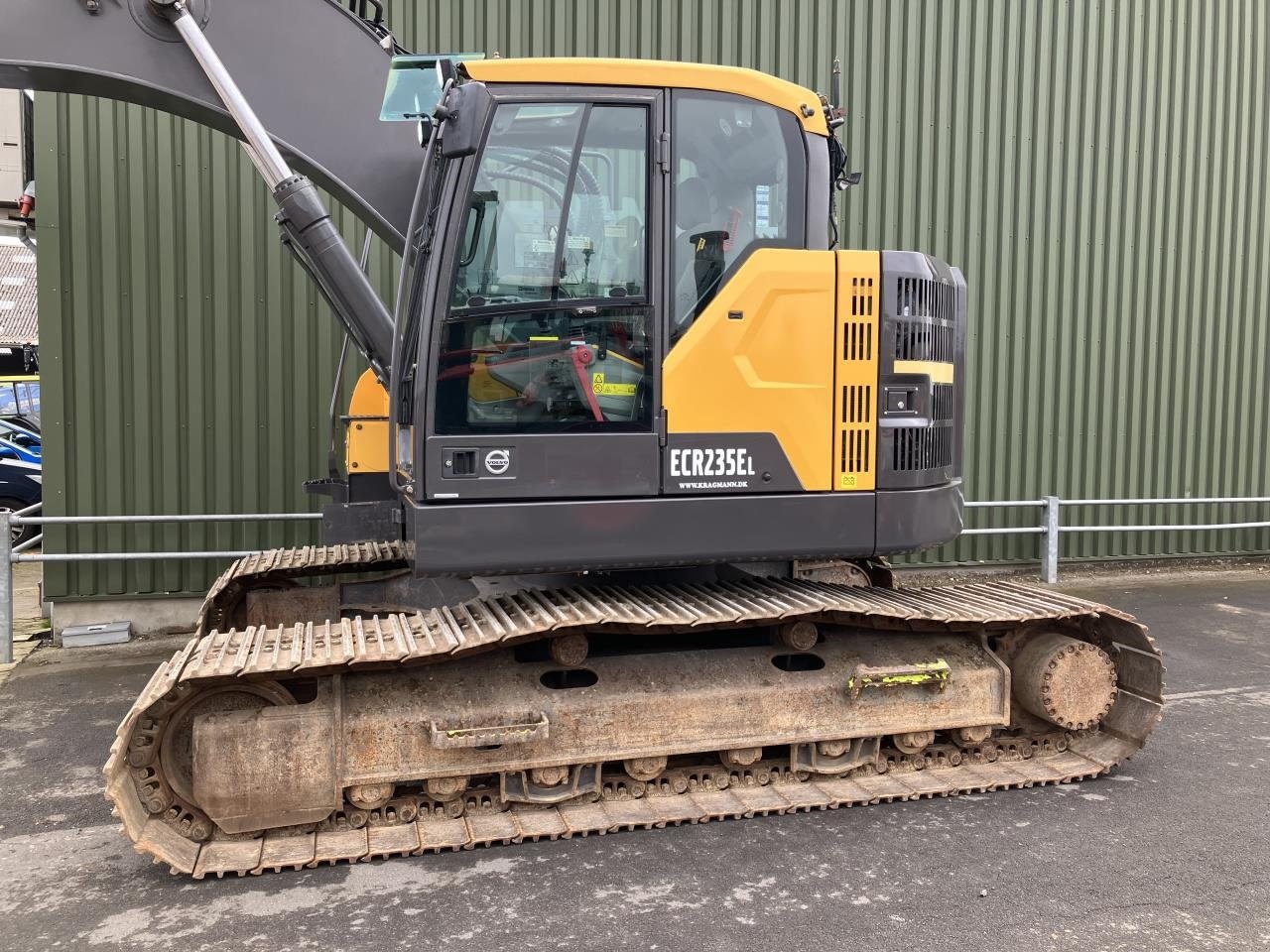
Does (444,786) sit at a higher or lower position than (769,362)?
lower

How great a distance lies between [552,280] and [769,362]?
→ 0.99m

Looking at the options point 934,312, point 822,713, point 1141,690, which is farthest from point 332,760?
point 1141,690

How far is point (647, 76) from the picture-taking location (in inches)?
157

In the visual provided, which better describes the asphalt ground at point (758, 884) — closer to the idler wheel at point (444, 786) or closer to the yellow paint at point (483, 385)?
the idler wheel at point (444, 786)

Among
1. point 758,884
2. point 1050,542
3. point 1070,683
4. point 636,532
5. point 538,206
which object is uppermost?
point 538,206

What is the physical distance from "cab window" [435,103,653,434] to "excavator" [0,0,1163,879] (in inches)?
0.5

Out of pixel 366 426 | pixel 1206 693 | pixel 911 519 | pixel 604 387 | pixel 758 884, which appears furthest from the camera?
pixel 1206 693

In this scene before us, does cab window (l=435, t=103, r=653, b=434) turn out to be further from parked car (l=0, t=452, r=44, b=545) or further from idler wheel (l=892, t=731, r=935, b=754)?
parked car (l=0, t=452, r=44, b=545)

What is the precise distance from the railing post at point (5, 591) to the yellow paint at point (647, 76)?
5.01m

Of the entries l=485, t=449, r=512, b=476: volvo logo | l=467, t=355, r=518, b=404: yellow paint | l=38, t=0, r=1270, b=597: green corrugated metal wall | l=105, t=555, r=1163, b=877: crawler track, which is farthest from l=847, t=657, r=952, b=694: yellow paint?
l=38, t=0, r=1270, b=597: green corrugated metal wall

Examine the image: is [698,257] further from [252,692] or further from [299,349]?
[299,349]

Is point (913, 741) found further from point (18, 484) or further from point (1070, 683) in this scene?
point (18, 484)

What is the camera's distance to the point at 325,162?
15.7ft

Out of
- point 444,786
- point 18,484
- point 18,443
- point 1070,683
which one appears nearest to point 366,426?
point 444,786
